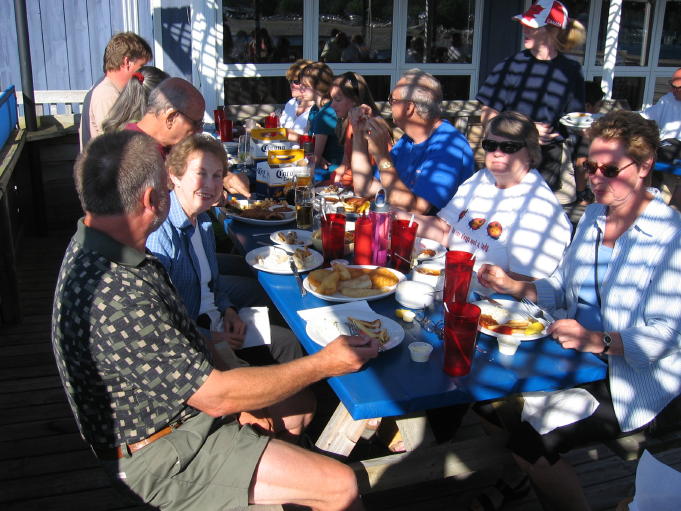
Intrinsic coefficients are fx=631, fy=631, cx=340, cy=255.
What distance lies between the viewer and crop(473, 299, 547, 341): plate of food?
1847 millimetres

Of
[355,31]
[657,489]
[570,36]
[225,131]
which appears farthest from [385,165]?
[355,31]

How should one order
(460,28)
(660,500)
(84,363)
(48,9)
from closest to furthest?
(660,500) → (84,363) → (48,9) → (460,28)

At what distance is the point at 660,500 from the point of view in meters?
0.95

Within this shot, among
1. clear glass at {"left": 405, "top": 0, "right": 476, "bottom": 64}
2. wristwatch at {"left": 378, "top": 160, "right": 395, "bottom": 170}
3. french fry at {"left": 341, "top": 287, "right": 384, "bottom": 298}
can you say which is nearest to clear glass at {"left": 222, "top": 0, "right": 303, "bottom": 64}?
clear glass at {"left": 405, "top": 0, "right": 476, "bottom": 64}

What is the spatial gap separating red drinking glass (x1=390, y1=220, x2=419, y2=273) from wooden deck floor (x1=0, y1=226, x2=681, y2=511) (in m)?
0.88

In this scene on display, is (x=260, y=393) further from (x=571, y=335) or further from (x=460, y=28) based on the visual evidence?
(x=460, y=28)

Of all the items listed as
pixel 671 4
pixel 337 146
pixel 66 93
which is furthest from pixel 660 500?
pixel 671 4

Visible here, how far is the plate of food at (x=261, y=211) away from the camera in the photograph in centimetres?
309

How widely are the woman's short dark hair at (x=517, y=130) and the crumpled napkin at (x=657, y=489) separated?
1811 mm

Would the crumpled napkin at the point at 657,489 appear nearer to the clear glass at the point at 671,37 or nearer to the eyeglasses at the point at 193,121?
the eyeglasses at the point at 193,121

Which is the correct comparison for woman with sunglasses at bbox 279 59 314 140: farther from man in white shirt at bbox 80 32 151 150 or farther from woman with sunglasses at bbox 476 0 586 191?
woman with sunglasses at bbox 476 0 586 191

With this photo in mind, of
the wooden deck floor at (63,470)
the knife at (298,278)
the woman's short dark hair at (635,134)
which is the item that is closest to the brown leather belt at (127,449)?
the wooden deck floor at (63,470)

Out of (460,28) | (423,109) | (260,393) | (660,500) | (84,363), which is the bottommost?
(260,393)

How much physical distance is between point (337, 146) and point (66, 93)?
409 centimetres
